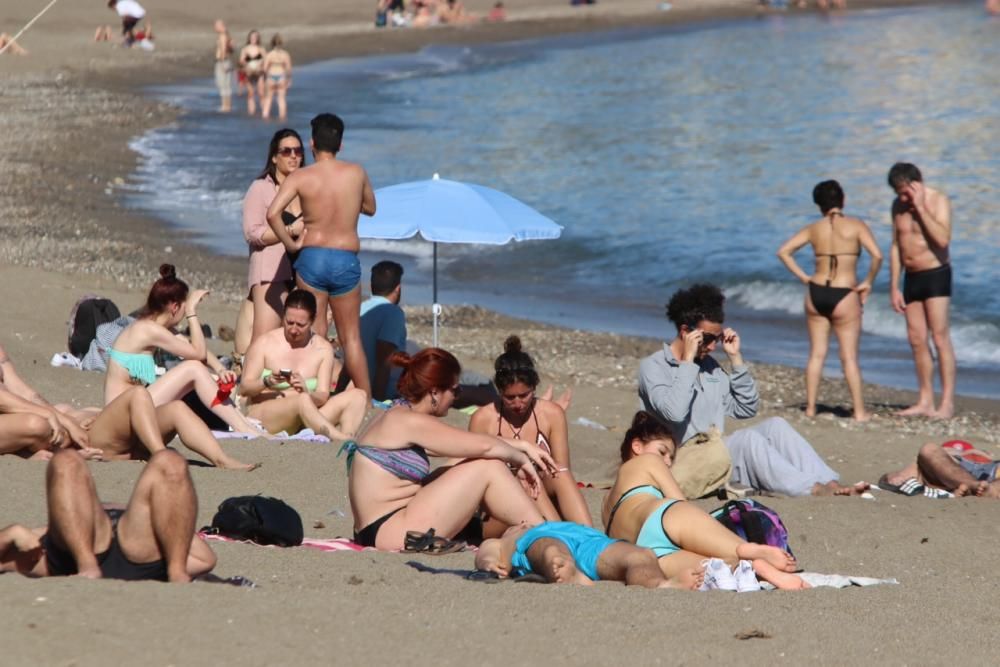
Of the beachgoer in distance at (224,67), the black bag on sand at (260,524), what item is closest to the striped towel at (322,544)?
the black bag on sand at (260,524)

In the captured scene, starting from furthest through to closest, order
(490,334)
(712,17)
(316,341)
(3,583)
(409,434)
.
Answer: (712,17)
(490,334)
(316,341)
(409,434)
(3,583)

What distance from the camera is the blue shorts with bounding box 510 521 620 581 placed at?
5387 millimetres

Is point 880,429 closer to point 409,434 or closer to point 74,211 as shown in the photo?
point 409,434

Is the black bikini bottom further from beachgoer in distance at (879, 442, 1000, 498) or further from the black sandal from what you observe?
the black sandal

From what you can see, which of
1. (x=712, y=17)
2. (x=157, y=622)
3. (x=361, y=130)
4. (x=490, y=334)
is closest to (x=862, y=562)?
(x=157, y=622)

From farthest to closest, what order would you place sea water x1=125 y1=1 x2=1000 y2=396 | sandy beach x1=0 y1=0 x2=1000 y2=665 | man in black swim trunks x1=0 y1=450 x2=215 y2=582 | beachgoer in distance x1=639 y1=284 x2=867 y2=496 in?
1. sea water x1=125 y1=1 x2=1000 y2=396
2. beachgoer in distance x1=639 y1=284 x2=867 y2=496
3. man in black swim trunks x1=0 y1=450 x2=215 y2=582
4. sandy beach x1=0 y1=0 x2=1000 y2=665

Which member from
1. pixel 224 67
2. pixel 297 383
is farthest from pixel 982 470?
pixel 224 67

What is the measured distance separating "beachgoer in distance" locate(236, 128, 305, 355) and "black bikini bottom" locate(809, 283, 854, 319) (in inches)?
128

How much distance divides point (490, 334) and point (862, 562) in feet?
19.8

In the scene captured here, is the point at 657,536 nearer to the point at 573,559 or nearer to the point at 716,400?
the point at 573,559

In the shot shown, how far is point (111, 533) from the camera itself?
4855mm

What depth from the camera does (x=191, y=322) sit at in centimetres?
808

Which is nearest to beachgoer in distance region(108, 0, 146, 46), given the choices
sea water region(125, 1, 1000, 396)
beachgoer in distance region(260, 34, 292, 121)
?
sea water region(125, 1, 1000, 396)

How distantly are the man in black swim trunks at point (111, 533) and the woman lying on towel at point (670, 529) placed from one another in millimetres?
1632
